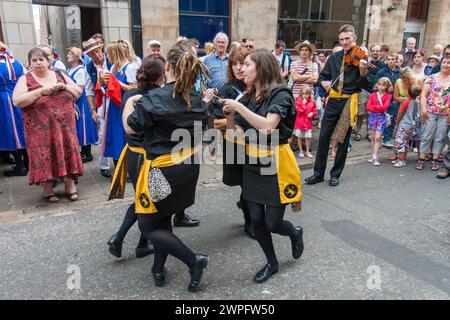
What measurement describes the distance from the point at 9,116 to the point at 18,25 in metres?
3.59

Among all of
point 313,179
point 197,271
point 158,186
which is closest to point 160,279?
point 197,271

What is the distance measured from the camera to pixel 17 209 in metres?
4.48

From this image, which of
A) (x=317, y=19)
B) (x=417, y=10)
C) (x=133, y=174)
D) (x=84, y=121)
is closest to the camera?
(x=133, y=174)

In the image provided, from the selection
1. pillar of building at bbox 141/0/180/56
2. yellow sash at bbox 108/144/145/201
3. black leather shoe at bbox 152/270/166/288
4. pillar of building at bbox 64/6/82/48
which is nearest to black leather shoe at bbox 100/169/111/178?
yellow sash at bbox 108/144/145/201

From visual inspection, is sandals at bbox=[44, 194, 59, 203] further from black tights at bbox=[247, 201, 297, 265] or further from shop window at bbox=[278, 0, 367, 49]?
shop window at bbox=[278, 0, 367, 49]

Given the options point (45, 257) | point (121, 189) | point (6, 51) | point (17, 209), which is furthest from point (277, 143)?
point (6, 51)

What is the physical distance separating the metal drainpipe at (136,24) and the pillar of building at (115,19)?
10 cm

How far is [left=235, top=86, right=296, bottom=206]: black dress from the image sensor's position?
2781 mm

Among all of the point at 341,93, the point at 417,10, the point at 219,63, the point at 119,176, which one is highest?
the point at 417,10

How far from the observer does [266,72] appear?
2.81m

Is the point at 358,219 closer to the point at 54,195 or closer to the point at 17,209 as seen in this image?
the point at 54,195

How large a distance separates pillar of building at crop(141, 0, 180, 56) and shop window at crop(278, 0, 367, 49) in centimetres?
332

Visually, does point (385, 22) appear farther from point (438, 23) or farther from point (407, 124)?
point (407, 124)
